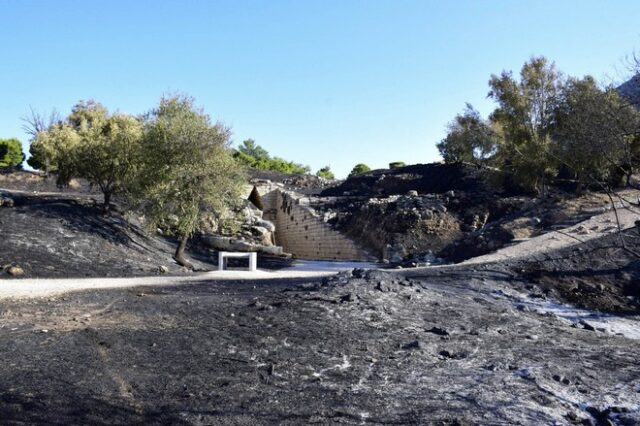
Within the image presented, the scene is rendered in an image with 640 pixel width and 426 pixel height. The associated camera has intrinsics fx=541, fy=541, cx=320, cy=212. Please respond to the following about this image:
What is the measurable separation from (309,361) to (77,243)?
1277 cm

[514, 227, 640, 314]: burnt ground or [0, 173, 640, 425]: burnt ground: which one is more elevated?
[514, 227, 640, 314]: burnt ground

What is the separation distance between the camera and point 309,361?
7.05 meters

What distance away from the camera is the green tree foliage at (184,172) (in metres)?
18.1

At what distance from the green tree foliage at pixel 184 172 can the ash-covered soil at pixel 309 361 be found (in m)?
7.40

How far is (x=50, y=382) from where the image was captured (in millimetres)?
5969

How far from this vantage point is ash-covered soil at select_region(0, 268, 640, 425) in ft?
18.2

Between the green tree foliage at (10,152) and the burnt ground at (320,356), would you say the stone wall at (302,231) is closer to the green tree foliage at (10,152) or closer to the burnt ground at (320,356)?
the burnt ground at (320,356)

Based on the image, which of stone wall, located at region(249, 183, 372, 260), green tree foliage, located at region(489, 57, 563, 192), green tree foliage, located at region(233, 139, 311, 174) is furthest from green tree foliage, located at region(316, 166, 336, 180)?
green tree foliage, located at region(489, 57, 563, 192)

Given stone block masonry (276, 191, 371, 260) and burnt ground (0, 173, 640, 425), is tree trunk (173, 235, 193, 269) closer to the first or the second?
burnt ground (0, 173, 640, 425)

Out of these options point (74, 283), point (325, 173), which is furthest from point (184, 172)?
point (325, 173)

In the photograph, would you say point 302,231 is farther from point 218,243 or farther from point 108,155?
point 108,155

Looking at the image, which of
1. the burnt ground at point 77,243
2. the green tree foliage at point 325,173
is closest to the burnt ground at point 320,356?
the burnt ground at point 77,243

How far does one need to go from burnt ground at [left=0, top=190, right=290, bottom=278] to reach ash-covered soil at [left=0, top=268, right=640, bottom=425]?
17.2 ft

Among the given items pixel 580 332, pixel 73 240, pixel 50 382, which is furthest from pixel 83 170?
pixel 580 332
